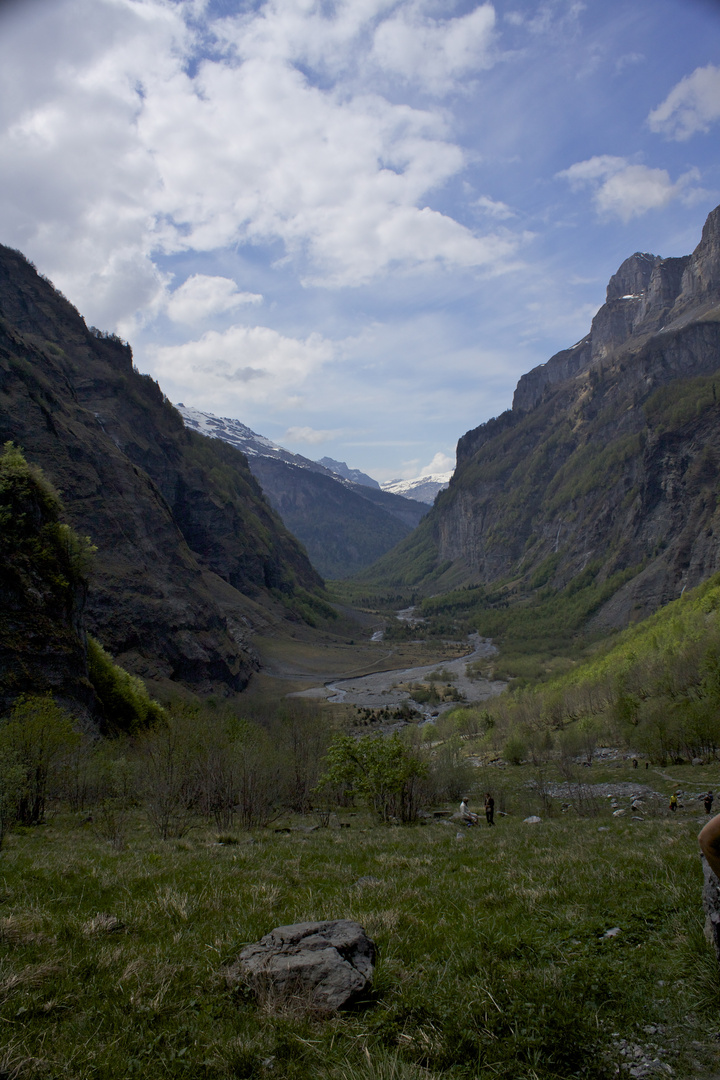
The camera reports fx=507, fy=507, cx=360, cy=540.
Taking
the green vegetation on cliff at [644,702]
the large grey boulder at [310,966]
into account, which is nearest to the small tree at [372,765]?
the large grey boulder at [310,966]

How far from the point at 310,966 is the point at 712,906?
12.5 ft

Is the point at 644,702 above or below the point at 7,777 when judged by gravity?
below

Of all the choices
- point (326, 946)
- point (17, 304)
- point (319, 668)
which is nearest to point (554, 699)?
point (319, 668)

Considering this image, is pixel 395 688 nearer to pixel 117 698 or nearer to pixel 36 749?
pixel 117 698

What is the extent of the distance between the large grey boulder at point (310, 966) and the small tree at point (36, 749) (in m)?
22.1

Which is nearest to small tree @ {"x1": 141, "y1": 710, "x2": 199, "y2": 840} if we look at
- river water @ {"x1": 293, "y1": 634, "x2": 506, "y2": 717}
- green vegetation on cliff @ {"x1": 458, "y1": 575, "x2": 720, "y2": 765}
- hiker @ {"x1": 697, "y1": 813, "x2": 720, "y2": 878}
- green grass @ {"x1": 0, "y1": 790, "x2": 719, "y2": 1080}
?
green grass @ {"x1": 0, "y1": 790, "x2": 719, "y2": 1080}

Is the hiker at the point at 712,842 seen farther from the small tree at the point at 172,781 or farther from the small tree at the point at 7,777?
the small tree at the point at 172,781

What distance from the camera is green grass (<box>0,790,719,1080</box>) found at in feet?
12.4

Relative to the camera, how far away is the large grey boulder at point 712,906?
463cm

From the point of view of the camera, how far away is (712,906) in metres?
4.74

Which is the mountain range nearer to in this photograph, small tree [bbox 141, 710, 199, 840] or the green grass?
small tree [bbox 141, 710, 199, 840]

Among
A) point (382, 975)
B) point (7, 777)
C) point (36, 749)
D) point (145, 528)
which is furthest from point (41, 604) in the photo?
point (145, 528)

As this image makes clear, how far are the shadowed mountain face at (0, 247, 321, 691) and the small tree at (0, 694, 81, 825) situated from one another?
53309 millimetres

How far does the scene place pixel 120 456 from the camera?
105 metres
